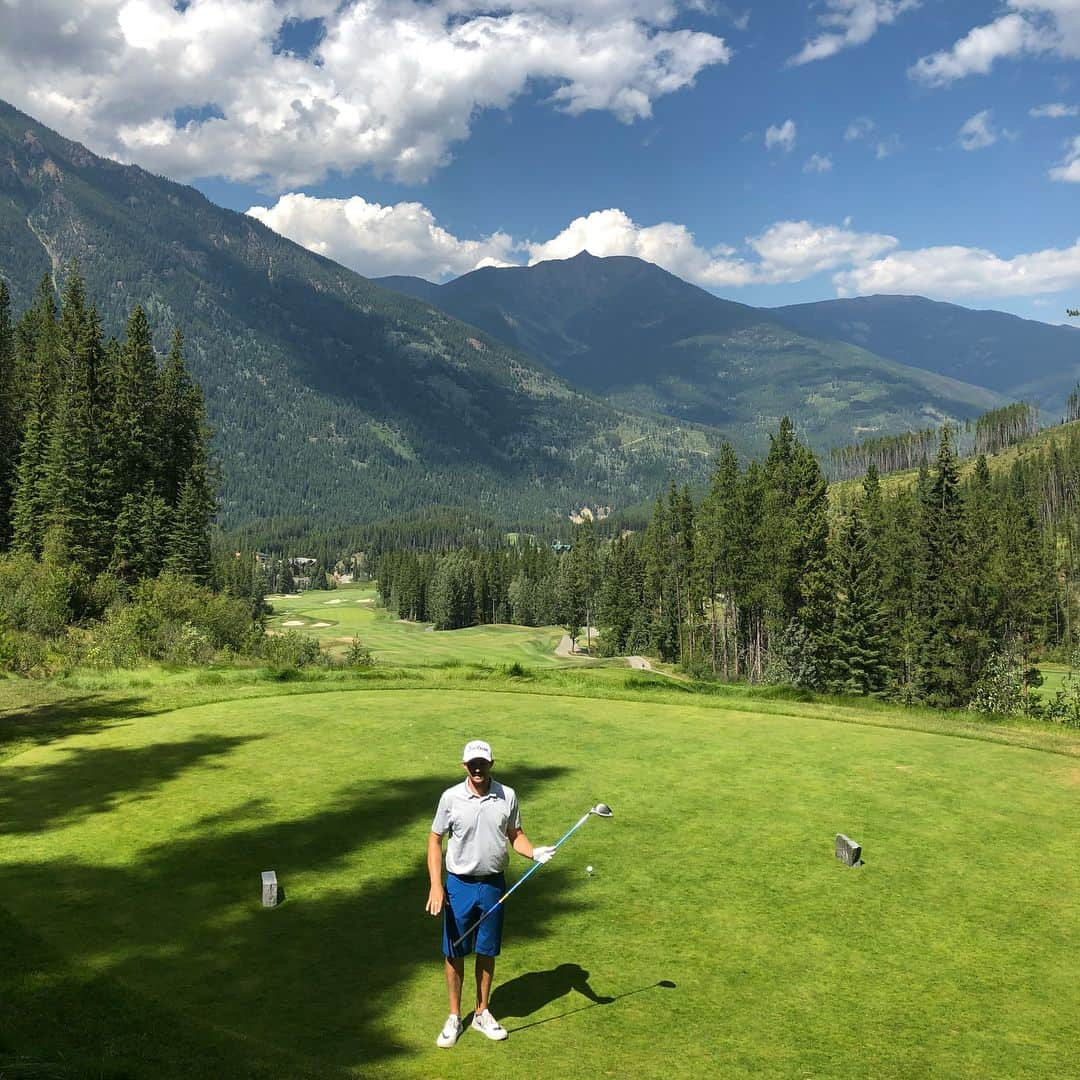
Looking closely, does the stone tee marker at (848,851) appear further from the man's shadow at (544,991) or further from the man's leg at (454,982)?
the man's leg at (454,982)

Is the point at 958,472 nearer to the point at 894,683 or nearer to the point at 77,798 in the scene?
the point at 894,683

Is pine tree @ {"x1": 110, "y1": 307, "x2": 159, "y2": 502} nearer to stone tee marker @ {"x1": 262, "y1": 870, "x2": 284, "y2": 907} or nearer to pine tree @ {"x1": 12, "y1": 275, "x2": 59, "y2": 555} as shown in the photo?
pine tree @ {"x1": 12, "y1": 275, "x2": 59, "y2": 555}

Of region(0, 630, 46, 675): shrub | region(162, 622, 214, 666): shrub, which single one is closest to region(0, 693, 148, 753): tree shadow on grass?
region(0, 630, 46, 675): shrub

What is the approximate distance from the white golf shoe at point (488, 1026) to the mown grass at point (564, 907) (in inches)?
6.2

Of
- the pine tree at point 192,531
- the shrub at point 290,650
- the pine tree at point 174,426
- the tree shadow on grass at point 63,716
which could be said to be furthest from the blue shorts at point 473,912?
the pine tree at point 174,426

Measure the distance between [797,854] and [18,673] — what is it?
2676 cm

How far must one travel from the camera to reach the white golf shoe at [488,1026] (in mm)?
7750

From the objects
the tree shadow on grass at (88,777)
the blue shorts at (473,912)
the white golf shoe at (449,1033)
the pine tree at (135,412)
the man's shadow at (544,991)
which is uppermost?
the pine tree at (135,412)

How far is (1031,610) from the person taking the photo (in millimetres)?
72500

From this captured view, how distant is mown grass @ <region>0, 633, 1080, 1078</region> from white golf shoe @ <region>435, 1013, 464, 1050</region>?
0.13 m

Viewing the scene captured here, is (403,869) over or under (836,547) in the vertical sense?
under

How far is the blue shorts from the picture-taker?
834cm

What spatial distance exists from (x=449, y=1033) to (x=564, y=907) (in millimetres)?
3139

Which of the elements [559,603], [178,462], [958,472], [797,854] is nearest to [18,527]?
[178,462]
